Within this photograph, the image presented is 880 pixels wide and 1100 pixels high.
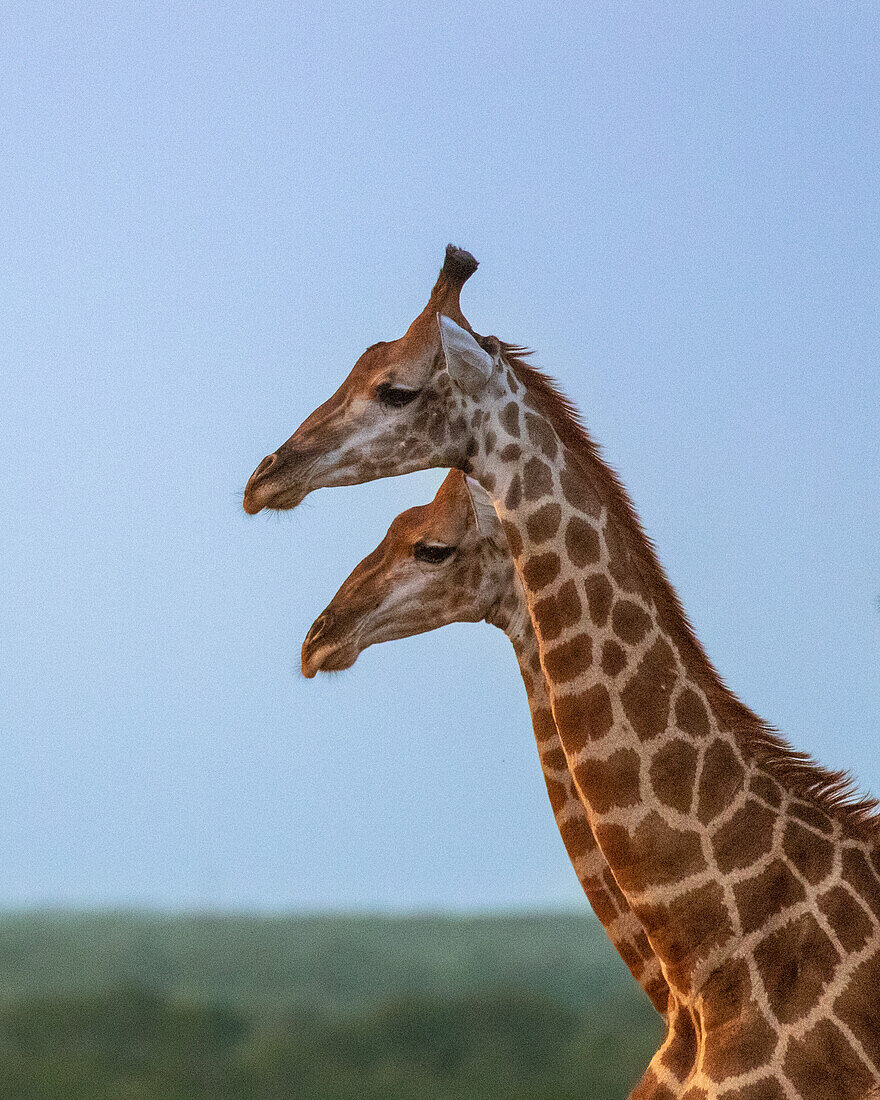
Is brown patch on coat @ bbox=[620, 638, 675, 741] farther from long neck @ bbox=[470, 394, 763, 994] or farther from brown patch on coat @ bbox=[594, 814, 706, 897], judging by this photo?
brown patch on coat @ bbox=[594, 814, 706, 897]

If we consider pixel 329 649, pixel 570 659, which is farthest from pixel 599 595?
pixel 329 649

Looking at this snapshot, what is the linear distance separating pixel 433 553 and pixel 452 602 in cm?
23

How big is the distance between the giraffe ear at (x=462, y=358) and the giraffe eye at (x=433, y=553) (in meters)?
1.24

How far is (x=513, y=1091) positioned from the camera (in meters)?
12.0

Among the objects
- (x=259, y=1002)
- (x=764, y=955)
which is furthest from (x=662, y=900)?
(x=259, y=1002)

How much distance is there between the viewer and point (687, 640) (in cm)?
445

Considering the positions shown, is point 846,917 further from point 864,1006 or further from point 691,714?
point 691,714

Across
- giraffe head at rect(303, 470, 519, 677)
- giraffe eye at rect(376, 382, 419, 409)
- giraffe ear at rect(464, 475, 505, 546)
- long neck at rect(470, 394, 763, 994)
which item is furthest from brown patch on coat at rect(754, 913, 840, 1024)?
giraffe ear at rect(464, 475, 505, 546)

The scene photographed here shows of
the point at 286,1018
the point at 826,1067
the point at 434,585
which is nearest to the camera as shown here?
the point at 826,1067

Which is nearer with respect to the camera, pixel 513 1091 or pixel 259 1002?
pixel 513 1091

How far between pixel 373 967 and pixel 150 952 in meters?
2.30

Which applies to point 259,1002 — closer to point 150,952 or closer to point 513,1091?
point 150,952

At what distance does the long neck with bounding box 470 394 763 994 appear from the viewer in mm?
4074

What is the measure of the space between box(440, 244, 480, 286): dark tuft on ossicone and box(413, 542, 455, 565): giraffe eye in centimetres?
134
